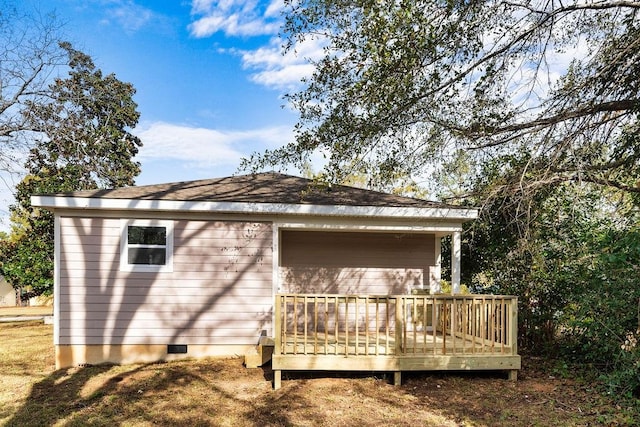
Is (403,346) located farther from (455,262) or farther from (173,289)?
(173,289)

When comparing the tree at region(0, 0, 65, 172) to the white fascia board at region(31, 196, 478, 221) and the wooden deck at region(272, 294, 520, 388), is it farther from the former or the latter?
the wooden deck at region(272, 294, 520, 388)

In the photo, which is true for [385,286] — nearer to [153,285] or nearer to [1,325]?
[153,285]

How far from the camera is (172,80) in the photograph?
591 inches

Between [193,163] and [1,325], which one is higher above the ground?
→ [193,163]

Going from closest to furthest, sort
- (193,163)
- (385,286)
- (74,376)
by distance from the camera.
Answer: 1. (74,376)
2. (385,286)
3. (193,163)

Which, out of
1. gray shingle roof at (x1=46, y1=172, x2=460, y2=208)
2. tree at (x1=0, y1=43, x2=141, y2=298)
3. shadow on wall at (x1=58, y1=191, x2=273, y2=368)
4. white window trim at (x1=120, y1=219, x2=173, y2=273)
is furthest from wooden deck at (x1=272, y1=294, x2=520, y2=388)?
tree at (x1=0, y1=43, x2=141, y2=298)

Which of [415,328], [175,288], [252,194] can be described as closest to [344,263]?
[252,194]

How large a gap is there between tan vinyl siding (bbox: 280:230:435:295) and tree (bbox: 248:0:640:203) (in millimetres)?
1987

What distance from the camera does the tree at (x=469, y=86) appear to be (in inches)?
200

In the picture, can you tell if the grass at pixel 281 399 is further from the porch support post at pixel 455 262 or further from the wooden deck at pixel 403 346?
the porch support post at pixel 455 262

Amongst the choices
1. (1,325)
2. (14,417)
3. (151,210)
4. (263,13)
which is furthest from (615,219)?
(1,325)

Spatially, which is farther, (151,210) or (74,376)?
(151,210)

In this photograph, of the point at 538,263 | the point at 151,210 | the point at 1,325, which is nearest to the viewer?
the point at 151,210

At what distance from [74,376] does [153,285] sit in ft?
5.84
